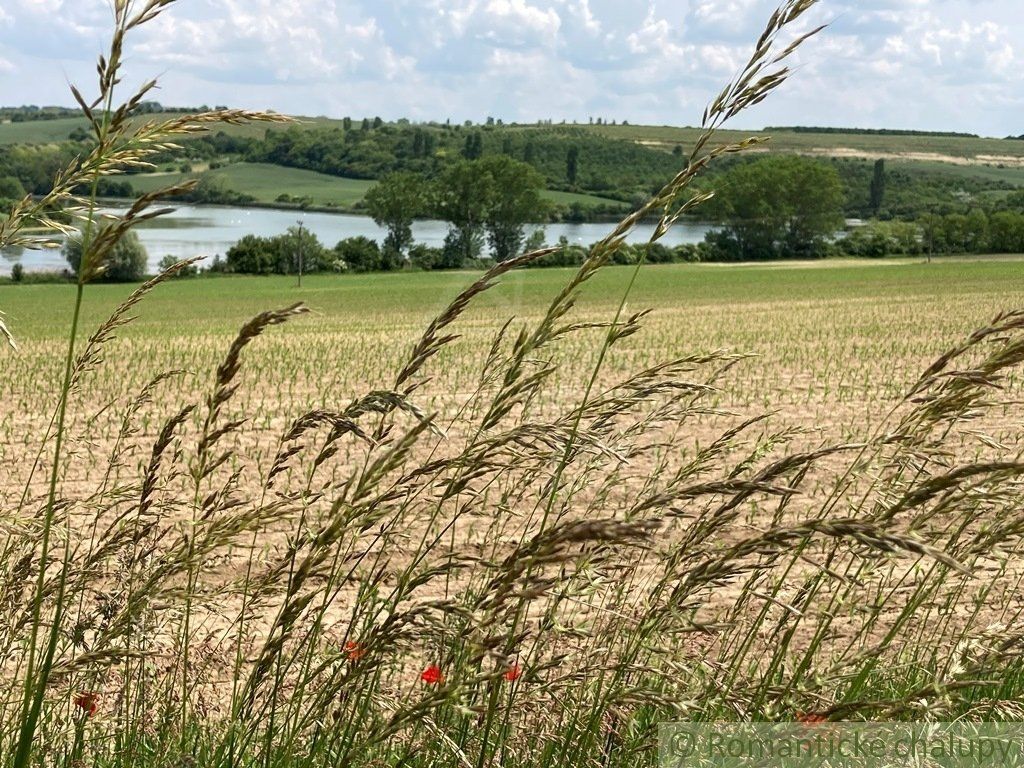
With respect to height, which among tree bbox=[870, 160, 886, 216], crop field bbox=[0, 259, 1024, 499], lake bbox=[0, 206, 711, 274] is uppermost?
tree bbox=[870, 160, 886, 216]

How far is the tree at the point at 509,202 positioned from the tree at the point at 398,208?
23.1 ft

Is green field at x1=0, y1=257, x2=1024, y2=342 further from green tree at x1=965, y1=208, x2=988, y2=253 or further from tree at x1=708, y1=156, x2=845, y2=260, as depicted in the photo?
tree at x1=708, y1=156, x2=845, y2=260

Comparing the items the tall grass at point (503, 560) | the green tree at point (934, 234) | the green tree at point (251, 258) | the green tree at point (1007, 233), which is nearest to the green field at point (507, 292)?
the green tree at point (251, 258)

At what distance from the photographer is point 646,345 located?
1034 inches

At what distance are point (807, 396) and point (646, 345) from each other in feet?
31.4

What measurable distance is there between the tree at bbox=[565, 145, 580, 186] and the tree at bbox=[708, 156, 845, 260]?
35017 mm

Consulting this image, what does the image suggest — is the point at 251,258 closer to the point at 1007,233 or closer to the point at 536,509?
the point at 1007,233

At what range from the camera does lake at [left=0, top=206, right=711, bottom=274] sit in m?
85.7

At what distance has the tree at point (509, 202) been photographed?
96.3m

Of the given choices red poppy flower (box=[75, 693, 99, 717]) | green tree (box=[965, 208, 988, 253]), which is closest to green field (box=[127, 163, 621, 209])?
green tree (box=[965, 208, 988, 253])

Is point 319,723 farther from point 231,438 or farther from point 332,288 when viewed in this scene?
point 332,288

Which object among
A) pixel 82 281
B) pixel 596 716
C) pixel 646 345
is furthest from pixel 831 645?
pixel 646 345

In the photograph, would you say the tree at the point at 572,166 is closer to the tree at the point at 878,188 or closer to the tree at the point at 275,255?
the tree at the point at 878,188

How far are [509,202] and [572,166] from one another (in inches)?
2013
